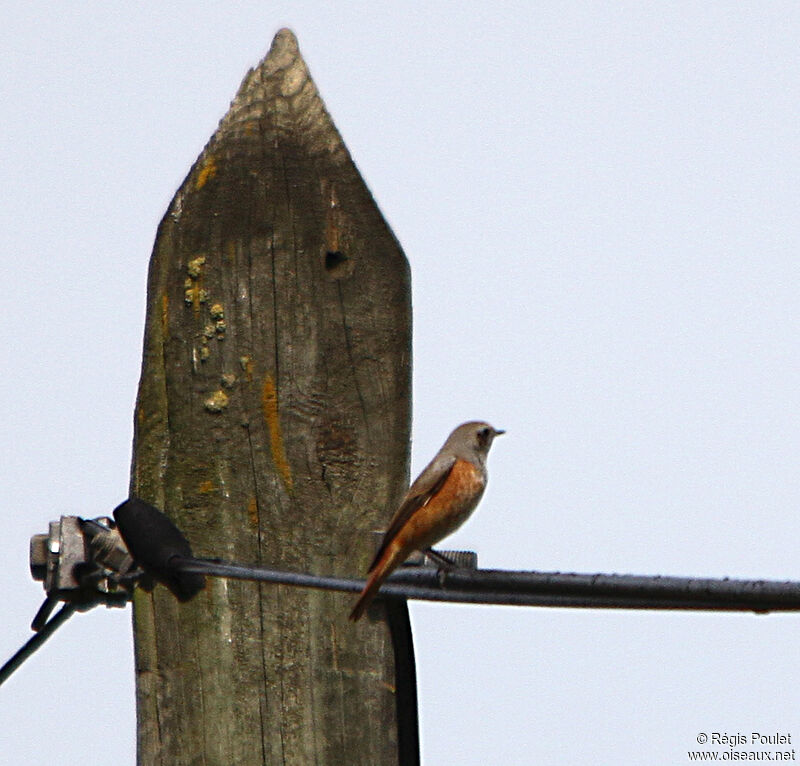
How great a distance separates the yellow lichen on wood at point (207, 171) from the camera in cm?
532

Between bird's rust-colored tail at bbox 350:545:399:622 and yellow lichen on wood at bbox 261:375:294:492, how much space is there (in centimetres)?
41

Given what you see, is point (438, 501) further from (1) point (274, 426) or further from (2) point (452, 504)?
(1) point (274, 426)

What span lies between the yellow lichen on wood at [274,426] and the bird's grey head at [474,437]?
1.67 meters

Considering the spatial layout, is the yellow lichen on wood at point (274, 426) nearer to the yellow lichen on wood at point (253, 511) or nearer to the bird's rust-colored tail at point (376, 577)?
the yellow lichen on wood at point (253, 511)

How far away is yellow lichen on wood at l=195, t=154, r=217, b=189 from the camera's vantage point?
5316mm

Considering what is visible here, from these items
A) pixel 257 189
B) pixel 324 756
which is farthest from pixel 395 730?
pixel 257 189

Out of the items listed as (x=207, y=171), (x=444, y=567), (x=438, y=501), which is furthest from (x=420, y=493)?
(x=207, y=171)

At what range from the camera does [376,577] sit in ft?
15.6

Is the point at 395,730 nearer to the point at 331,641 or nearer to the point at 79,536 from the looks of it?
the point at 331,641

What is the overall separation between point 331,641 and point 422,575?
441 millimetres

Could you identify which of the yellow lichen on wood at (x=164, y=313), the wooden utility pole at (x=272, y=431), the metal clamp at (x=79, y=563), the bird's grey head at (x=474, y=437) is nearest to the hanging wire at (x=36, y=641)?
the metal clamp at (x=79, y=563)

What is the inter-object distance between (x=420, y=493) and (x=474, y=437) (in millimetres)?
1154

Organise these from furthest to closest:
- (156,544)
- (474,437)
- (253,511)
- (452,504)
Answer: (474,437)
(452,504)
(253,511)
(156,544)

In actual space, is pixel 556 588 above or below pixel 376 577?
below
